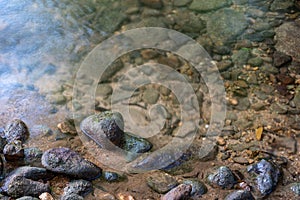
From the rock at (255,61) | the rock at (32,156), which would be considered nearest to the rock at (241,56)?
the rock at (255,61)

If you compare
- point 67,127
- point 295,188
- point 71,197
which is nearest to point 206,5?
point 67,127

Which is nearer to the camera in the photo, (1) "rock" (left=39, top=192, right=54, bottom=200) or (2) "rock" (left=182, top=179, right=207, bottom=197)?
(1) "rock" (left=39, top=192, right=54, bottom=200)

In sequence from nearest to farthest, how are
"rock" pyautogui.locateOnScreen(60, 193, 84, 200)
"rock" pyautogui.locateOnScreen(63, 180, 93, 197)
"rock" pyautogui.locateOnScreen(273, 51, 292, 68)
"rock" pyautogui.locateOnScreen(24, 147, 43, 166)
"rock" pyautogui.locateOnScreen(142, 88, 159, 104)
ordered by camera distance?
"rock" pyautogui.locateOnScreen(60, 193, 84, 200), "rock" pyautogui.locateOnScreen(63, 180, 93, 197), "rock" pyautogui.locateOnScreen(24, 147, 43, 166), "rock" pyautogui.locateOnScreen(142, 88, 159, 104), "rock" pyautogui.locateOnScreen(273, 51, 292, 68)

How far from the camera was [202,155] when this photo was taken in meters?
3.11

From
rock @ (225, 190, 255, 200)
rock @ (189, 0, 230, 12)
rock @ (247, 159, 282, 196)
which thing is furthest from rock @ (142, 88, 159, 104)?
rock @ (189, 0, 230, 12)

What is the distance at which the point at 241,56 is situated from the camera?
4039mm

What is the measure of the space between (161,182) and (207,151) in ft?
1.76

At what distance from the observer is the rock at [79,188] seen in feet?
8.77

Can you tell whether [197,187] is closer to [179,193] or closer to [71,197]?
[179,193]

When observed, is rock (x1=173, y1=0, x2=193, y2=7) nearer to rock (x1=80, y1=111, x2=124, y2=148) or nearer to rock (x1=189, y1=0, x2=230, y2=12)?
rock (x1=189, y1=0, x2=230, y2=12)

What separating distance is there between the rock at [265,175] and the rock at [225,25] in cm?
172

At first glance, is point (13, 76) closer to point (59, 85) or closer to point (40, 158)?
point (59, 85)

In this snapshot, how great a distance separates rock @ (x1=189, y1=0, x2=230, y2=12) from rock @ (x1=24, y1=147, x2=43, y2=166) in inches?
107

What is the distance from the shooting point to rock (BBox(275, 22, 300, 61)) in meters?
4.09
